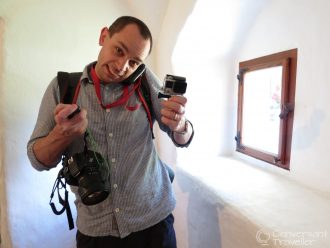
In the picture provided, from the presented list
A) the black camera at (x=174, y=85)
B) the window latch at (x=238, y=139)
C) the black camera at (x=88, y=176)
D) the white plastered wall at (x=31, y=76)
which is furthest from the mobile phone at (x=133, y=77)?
the window latch at (x=238, y=139)

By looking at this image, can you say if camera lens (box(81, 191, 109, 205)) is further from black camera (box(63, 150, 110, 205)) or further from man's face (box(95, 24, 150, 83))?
man's face (box(95, 24, 150, 83))

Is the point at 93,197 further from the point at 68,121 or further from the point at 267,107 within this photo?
the point at 267,107

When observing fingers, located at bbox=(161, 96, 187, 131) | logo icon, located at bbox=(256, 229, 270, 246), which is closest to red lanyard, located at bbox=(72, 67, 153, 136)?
fingers, located at bbox=(161, 96, 187, 131)

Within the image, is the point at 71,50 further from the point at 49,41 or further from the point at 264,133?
the point at 264,133

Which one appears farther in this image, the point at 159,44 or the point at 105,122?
the point at 159,44

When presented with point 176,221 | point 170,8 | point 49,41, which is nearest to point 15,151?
point 49,41

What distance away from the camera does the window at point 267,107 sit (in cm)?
97

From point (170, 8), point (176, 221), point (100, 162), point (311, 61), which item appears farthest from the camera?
point (176, 221)

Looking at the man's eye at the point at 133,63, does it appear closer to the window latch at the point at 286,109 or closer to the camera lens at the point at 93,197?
the camera lens at the point at 93,197

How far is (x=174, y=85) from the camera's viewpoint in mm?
640

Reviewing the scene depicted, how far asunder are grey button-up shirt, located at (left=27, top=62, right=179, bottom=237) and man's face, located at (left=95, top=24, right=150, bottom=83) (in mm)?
49

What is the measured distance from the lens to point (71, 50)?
3.69 ft

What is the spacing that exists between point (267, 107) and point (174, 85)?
2.14ft

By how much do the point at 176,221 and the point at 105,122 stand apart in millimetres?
861
